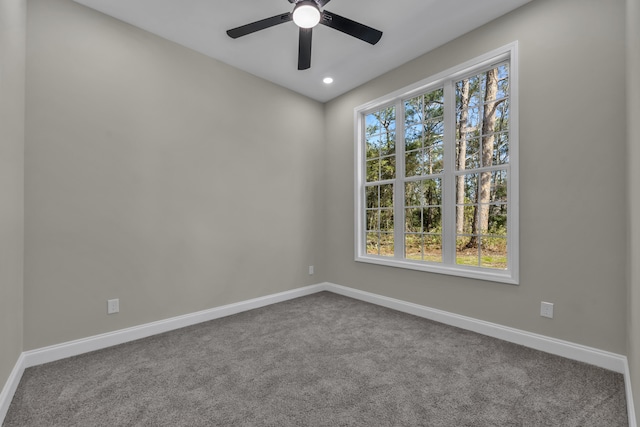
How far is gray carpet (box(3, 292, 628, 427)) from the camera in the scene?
5.26 ft

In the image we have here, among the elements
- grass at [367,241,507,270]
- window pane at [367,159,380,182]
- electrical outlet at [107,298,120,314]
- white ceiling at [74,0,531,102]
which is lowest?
electrical outlet at [107,298,120,314]

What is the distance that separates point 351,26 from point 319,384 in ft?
8.49

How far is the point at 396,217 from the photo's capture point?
143 inches

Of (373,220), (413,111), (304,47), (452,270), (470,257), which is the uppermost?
(304,47)

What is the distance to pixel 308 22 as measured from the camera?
213 cm

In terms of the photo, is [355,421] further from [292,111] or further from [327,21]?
[292,111]

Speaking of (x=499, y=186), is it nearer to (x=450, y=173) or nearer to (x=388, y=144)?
(x=450, y=173)

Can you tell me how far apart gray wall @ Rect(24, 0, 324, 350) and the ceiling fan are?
1.12 m

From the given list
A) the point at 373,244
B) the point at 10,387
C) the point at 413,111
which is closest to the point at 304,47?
the point at 413,111

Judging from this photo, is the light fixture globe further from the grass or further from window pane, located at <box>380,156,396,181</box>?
the grass

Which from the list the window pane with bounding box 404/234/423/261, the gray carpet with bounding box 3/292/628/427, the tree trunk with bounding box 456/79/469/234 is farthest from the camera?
the window pane with bounding box 404/234/423/261

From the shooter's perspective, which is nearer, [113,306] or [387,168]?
[113,306]

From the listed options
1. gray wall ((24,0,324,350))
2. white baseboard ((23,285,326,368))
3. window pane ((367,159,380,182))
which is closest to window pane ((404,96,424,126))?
window pane ((367,159,380,182))

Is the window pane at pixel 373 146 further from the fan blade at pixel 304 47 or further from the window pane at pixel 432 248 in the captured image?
the fan blade at pixel 304 47
